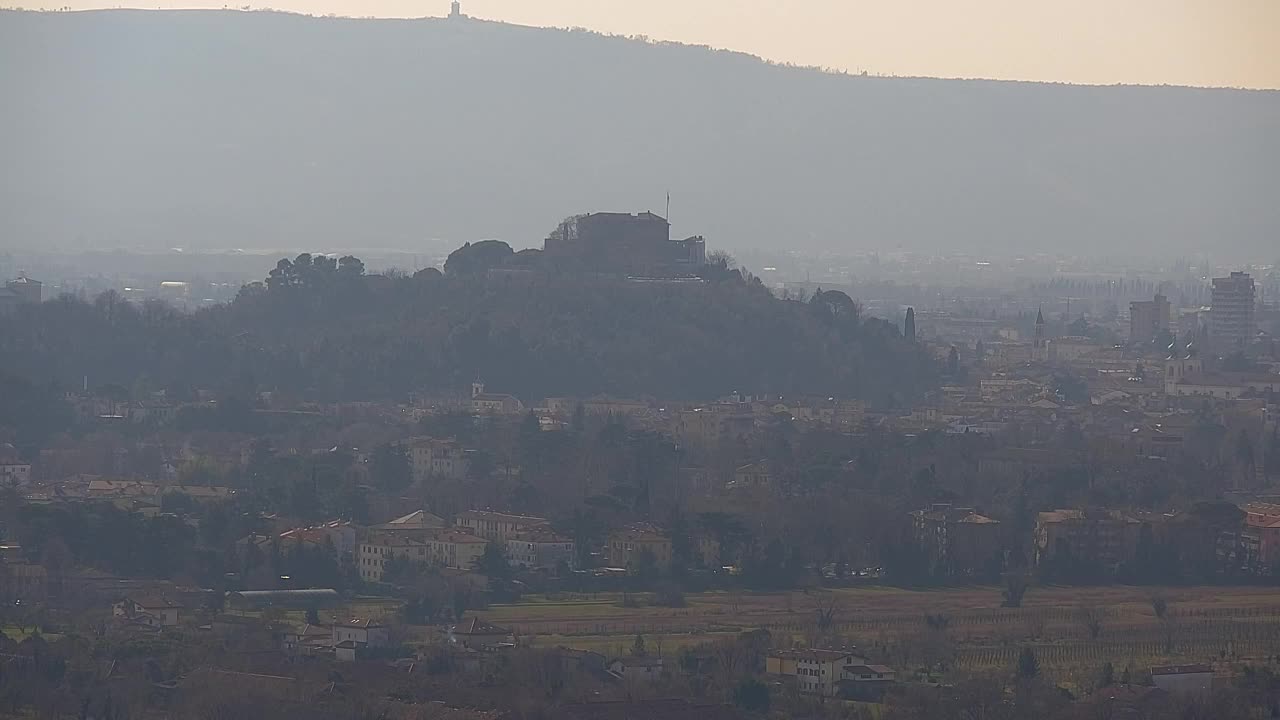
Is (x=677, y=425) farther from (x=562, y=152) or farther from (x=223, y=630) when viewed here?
(x=562, y=152)

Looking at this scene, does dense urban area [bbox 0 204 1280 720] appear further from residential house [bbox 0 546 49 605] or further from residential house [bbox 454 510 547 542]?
residential house [bbox 454 510 547 542]

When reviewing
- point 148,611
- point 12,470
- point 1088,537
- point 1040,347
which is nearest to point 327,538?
point 148,611

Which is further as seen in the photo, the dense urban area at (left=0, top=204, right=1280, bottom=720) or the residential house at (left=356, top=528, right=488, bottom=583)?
the residential house at (left=356, top=528, right=488, bottom=583)

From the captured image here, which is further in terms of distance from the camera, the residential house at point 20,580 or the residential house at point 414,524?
the residential house at point 414,524

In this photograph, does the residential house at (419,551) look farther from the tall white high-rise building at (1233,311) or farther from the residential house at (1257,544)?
the tall white high-rise building at (1233,311)

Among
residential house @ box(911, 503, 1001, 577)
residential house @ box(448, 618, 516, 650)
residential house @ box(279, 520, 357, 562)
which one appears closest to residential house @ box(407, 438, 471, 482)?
residential house @ box(279, 520, 357, 562)

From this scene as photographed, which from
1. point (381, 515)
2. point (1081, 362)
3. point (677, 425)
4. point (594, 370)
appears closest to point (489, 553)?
point (381, 515)

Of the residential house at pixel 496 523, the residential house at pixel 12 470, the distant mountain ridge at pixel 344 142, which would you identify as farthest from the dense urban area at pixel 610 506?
the distant mountain ridge at pixel 344 142
